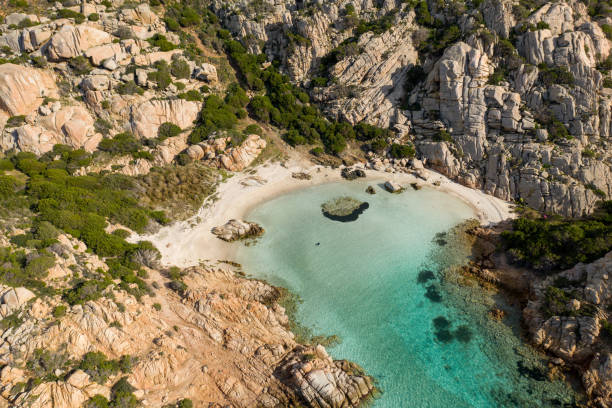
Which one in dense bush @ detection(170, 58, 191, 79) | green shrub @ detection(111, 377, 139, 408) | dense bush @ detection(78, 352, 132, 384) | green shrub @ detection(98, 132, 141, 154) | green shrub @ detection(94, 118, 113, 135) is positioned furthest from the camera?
dense bush @ detection(170, 58, 191, 79)

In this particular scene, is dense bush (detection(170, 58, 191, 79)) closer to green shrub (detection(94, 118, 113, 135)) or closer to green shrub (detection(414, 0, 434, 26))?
green shrub (detection(94, 118, 113, 135))

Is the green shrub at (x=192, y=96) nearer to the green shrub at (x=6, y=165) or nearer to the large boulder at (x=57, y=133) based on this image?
the large boulder at (x=57, y=133)

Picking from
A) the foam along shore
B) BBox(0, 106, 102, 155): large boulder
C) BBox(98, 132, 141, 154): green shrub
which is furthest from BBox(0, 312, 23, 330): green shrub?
BBox(0, 106, 102, 155): large boulder

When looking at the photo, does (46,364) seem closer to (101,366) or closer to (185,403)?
(101,366)

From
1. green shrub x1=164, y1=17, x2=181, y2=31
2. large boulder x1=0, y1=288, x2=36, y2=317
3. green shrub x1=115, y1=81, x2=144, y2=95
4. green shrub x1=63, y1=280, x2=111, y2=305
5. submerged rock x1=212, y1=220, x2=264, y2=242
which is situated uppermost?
green shrub x1=164, y1=17, x2=181, y2=31

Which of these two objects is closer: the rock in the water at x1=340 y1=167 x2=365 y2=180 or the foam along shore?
the foam along shore

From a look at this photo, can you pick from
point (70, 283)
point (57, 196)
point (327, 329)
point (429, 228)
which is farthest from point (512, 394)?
point (57, 196)

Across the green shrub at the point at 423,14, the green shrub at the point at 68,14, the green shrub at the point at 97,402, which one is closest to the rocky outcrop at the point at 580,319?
the green shrub at the point at 97,402
